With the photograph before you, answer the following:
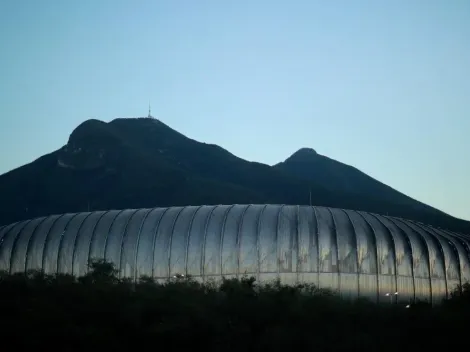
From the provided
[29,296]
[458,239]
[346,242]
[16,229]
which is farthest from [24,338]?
[458,239]

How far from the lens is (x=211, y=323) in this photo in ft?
147

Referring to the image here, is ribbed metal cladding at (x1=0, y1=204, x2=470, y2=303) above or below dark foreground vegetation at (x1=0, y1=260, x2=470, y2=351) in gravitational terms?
above

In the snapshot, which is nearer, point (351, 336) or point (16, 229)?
point (351, 336)

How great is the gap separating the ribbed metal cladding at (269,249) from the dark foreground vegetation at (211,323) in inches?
905

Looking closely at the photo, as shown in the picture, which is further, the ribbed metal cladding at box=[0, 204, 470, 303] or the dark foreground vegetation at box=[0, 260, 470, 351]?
the ribbed metal cladding at box=[0, 204, 470, 303]

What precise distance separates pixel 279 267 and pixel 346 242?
7688 millimetres

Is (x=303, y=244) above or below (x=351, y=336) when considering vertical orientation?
above

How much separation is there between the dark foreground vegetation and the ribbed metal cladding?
23.0 metres

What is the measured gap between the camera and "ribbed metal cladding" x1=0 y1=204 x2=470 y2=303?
74438 mm

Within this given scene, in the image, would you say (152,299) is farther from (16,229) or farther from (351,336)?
(16,229)

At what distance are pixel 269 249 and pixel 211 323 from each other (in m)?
30.5

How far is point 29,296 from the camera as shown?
1988 inches

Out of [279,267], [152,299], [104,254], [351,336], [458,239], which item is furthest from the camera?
[458,239]

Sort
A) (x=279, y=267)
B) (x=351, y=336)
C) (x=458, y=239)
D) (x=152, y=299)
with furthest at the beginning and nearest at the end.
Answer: (x=458, y=239), (x=279, y=267), (x=152, y=299), (x=351, y=336)
